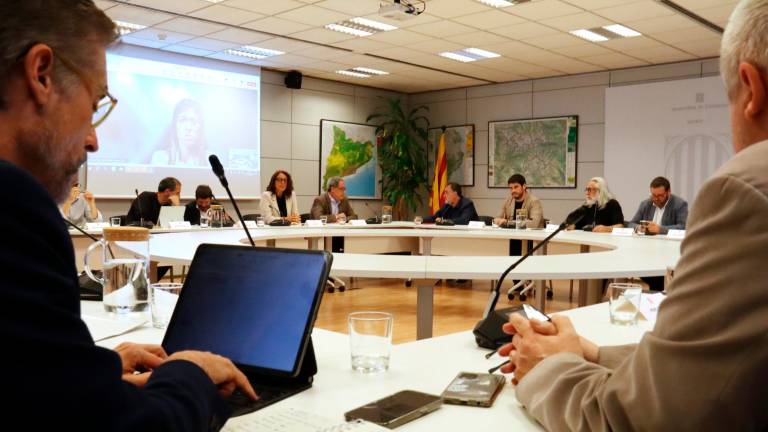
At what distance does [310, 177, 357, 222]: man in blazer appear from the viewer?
7559 mm

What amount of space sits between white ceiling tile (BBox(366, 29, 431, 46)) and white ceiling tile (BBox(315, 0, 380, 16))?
0.79m

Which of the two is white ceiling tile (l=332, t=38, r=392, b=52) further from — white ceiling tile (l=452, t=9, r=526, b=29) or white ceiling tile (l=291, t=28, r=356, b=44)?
white ceiling tile (l=452, t=9, r=526, b=29)

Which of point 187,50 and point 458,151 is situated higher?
point 187,50

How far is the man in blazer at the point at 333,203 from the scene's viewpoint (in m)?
7.56

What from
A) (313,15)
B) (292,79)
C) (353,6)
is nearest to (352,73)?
(292,79)

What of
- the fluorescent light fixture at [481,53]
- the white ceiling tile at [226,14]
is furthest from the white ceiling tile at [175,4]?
the fluorescent light fixture at [481,53]

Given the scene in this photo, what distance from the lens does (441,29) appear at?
267 inches

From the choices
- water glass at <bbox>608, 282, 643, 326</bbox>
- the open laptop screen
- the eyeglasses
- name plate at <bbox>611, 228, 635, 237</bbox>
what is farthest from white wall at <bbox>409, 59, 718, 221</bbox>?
the eyeglasses

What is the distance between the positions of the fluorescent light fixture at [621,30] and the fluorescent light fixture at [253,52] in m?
3.87

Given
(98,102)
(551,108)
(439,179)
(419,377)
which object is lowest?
(419,377)

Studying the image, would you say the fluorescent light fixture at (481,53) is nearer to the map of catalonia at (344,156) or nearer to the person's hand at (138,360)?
the map of catalonia at (344,156)

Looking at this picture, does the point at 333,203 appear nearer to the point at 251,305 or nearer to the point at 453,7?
the point at 453,7

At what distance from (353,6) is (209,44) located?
2.37 metres

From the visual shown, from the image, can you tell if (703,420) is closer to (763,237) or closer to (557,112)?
(763,237)
